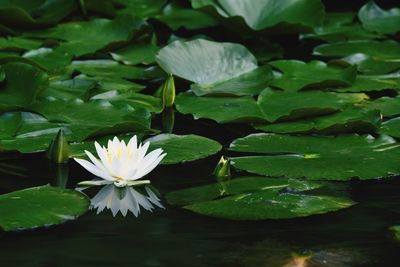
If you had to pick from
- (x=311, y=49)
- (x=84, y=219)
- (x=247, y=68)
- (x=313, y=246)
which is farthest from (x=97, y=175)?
(x=311, y=49)

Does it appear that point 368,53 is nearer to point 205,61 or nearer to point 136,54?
point 205,61

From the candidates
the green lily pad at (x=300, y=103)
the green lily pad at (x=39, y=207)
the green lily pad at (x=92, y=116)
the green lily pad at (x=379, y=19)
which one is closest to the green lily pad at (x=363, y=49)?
the green lily pad at (x=379, y=19)

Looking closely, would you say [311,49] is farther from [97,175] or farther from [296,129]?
[97,175]

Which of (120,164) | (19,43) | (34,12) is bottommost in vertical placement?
(120,164)

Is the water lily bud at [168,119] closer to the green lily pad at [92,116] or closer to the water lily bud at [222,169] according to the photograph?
the green lily pad at [92,116]

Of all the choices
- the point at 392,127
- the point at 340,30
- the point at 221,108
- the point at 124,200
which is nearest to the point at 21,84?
the point at 221,108

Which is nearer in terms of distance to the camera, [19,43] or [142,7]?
[19,43]

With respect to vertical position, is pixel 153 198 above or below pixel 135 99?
below
